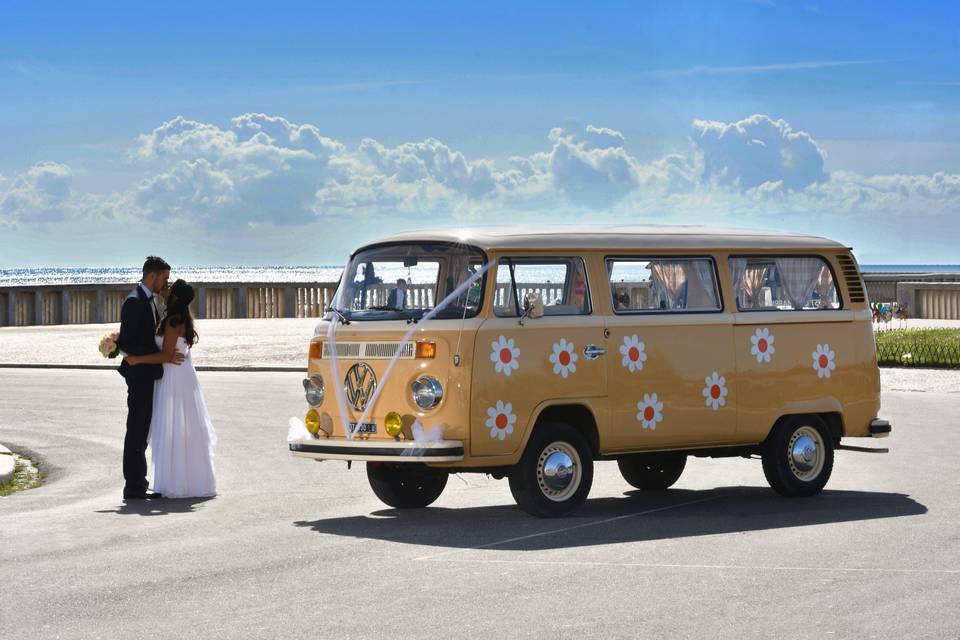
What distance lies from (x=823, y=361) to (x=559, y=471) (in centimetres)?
292

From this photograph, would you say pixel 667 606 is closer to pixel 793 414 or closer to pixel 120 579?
pixel 120 579

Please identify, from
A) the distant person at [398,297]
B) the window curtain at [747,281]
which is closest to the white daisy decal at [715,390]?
the window curtain at [747,281]

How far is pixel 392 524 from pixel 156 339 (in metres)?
3.05

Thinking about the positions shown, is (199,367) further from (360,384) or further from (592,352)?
(592,352)

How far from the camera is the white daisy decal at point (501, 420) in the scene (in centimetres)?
1150

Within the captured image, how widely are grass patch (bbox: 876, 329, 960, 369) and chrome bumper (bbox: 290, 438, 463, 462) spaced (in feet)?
57.0

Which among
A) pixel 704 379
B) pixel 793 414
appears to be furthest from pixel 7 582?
pixel 793 414

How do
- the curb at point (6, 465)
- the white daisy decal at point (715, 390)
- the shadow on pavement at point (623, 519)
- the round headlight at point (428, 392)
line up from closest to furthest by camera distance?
1. the shadow on pavement at point (623, 519)
2. the round headlight at point (428, 392)
3. the white daisy decal at point (715, 390)
4. the curb at point (6, 465)

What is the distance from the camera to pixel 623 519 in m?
11.8

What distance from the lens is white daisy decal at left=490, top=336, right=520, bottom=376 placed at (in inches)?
454

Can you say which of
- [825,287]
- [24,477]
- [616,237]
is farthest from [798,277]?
[24,477]

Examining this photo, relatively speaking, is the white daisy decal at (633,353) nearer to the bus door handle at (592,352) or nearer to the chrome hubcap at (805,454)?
the bus door handle at (592,352)

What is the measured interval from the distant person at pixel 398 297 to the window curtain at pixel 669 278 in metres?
1.99

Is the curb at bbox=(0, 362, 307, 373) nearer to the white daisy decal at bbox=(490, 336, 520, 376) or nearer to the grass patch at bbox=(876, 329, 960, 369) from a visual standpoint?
the grass patch at bbox=(876, 329, 960, 369)
